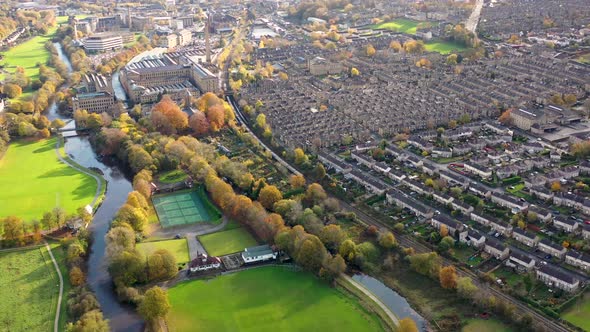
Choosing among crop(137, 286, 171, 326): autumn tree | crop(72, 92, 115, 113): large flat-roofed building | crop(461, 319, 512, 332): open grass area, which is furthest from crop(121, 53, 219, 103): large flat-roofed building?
crop(461, 319, 512, 332): open grass area

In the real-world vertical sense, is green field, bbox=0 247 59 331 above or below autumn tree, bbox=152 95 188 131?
below

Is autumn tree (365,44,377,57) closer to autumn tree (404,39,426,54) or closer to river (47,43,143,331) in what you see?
autumn tree (404,39,426,54)

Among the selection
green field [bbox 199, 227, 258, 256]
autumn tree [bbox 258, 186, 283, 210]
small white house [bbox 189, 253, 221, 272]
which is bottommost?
green field [bbox 199, 227, 258, 256]

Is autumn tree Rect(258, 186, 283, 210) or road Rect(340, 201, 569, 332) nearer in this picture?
road Rect(340, 201, 569, 332)

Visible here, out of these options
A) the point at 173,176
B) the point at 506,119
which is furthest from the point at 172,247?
the point at 506,119

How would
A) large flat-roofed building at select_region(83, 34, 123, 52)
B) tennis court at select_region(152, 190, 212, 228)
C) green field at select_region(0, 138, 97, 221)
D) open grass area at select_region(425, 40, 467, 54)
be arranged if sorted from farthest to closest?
large flat-roofed building at select_region(83, 34, 123, 52), open grass area at select_region(425, 40, 467, 54), green field at select_region(0, 138, 97, 221), tennis court at select_region(152, 190, 212, 228)

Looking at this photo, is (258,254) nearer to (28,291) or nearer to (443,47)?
(28,291)

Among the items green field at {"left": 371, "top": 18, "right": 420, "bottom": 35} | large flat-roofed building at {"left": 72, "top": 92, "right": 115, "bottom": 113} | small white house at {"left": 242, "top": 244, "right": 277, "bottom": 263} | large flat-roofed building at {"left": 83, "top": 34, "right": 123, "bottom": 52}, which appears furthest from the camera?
green field at {"left": 371, "top": 18, "right": 420, "bottom": 35}
